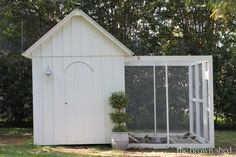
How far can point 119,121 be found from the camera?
44.0 ft

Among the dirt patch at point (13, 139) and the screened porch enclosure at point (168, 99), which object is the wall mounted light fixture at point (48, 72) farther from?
the dirt patch at point (13, 139)

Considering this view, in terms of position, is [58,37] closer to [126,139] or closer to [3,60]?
[126,139]

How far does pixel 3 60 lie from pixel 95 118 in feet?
24.6

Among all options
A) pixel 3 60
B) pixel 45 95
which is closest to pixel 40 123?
pixel 45 95

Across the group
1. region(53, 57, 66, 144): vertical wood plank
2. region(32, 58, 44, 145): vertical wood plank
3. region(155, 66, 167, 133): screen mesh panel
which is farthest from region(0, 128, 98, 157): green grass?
region(155, 66, 167, 133): screen mesh panel

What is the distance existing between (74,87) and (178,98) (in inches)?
118

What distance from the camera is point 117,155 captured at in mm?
12172

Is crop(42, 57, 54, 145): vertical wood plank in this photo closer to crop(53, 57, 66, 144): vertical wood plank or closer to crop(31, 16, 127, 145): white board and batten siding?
crop(31, 16, 127, 145): white board and batten siding

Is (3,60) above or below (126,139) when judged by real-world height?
above

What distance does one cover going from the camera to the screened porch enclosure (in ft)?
45.8

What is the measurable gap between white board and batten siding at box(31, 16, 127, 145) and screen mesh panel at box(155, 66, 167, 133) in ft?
3.50

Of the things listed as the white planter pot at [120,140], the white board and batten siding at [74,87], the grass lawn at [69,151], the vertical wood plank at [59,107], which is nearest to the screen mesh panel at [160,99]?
the grass lawn at [69,151]

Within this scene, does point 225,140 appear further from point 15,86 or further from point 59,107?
point 15,86

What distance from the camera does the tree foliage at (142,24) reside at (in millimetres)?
20547
